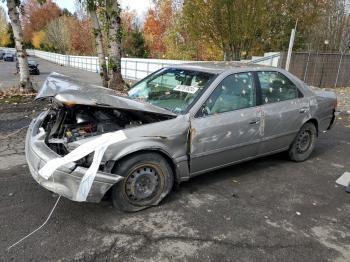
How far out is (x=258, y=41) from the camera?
18156mm

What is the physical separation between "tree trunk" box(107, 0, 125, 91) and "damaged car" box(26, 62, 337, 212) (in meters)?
6.46

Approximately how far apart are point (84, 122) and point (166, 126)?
40.8 inches

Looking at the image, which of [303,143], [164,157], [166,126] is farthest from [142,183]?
[303,143]

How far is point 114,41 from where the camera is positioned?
11.0 metres

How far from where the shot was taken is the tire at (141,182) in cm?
344

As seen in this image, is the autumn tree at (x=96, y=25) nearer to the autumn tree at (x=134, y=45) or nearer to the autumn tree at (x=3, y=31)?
the autumn tree at (x=134, y=45)

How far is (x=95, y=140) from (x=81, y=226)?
2.86 feet

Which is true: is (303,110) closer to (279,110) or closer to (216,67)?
(279,110)

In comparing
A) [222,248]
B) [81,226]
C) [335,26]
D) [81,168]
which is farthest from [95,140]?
[335,26]

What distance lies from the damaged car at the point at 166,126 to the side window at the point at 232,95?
0.01 metres

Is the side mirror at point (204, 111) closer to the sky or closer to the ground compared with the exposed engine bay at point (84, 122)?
closer to the sky

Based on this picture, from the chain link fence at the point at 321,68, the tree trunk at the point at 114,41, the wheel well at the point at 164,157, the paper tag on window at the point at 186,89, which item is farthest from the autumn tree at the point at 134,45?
the wheel well at the point at 164,157

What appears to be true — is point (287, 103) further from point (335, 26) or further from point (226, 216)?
point (335, 26)

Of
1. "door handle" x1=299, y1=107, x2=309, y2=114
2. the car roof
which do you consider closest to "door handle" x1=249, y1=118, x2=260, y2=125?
the car roof
